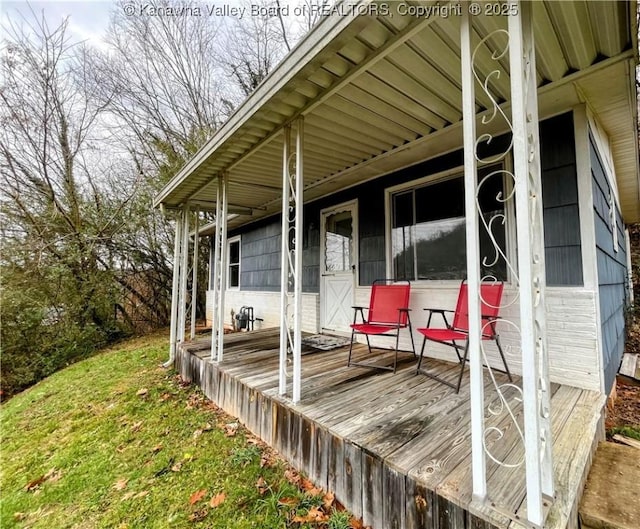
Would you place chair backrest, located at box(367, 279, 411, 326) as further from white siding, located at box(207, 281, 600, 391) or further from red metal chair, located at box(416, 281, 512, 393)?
red metal chair, located at box(416, 281, 512, 393)

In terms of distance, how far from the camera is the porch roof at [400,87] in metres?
1.58

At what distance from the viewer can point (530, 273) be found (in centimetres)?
117

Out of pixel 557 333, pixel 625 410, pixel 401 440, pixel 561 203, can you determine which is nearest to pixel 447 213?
pixel 561 203

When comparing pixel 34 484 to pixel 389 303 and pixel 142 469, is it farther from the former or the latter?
pixel 389 303

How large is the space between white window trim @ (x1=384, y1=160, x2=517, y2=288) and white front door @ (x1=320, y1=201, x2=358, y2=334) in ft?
2.03

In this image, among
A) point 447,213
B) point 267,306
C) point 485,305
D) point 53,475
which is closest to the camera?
Result: point 53,475

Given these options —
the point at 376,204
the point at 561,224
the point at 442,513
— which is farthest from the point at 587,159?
the point at 442,513

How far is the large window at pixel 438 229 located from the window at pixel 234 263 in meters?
5.30

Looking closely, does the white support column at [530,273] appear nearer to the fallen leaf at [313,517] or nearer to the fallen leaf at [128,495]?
the fallen leaf at [313,517]

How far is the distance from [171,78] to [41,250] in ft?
22.1

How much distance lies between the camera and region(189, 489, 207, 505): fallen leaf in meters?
1.91

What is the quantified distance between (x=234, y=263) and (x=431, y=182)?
622cm

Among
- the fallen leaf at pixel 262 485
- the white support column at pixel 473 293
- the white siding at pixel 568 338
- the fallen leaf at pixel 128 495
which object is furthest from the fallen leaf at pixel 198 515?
the white siding at pixel 568 338

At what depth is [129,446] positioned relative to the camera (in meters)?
2.67
